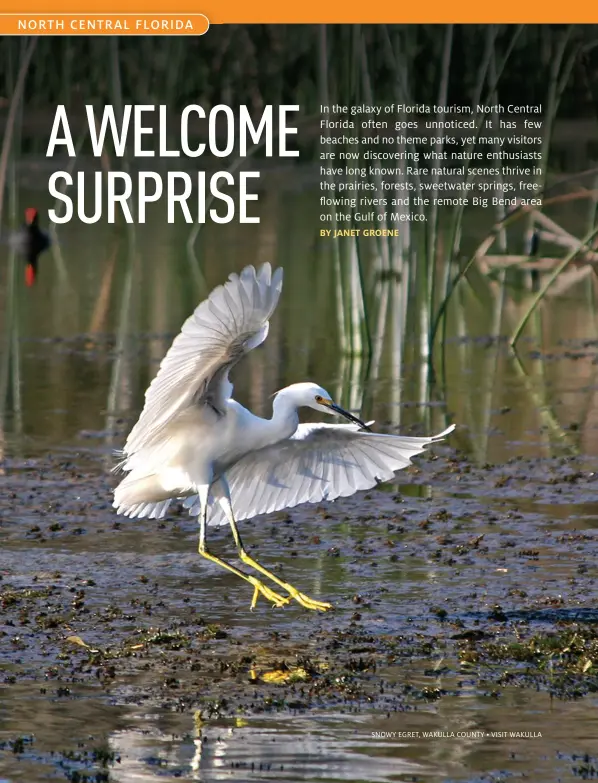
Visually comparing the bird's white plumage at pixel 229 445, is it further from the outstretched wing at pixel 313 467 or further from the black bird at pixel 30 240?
the black bird at pixel 30 240

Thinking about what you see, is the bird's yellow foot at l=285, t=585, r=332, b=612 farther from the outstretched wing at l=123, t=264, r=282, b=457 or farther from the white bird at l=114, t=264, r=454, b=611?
the outstretched wing at l=123, t=264, r=282, b=457

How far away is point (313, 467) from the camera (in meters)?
9.00

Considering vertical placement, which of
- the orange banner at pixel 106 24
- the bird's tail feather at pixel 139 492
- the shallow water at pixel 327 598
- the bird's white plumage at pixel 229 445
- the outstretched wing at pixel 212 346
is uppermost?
the orange banner at pixel 106 24

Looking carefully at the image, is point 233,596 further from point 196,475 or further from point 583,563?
point 583,563

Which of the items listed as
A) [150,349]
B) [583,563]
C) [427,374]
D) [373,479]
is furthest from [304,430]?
[150,349]

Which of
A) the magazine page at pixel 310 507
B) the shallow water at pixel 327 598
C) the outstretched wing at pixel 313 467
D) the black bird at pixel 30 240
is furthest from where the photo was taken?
the black bird at pixel 30 240

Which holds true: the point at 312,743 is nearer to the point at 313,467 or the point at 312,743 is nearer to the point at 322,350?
the point at 313,467

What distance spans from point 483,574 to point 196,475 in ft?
5.84

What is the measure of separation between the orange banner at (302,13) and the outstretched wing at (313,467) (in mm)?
3750

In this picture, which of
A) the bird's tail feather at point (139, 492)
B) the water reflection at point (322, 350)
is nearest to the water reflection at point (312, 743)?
the bird's tail feather at point (139, 492)

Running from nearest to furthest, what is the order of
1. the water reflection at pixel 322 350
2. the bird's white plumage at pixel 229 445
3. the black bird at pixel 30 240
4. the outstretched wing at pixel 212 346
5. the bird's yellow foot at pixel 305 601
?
the outstretched wing at pixel 212 346
the bird's white plumage at pixel 229 445
the bird's yellow foot at pixel 305 601
the water reflection at pixel 322 350
the black bird at pixel 30 240

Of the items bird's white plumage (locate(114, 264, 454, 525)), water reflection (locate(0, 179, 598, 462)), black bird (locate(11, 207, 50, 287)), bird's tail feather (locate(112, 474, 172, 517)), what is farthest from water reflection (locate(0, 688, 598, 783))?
black bird (locate(11, 207, 50, 287))

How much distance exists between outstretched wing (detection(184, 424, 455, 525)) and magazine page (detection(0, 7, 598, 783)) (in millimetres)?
18

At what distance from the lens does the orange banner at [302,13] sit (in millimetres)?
11500
